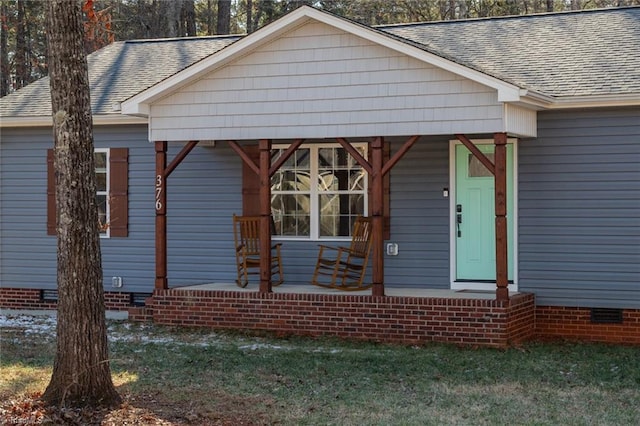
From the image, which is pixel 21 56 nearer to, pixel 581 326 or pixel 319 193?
pixel 319 193

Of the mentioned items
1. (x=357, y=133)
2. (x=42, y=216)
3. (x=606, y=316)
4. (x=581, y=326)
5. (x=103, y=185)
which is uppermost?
(x=357, y=133)

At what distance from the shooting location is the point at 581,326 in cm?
1142

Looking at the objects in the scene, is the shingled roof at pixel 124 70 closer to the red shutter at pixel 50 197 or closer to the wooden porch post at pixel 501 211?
the red shutter at pixel 50 197

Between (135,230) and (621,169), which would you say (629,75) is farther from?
(135,230)

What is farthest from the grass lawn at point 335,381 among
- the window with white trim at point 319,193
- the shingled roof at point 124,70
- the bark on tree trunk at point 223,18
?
the bark on tree trunk at point 223,18

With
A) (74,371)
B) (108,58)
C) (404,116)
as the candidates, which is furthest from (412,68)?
(108,58)

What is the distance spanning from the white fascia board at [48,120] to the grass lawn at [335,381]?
325 cm

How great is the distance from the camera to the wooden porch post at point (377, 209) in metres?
11.1

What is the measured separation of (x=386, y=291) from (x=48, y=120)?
553 centimetres

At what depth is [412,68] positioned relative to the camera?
35.8ft

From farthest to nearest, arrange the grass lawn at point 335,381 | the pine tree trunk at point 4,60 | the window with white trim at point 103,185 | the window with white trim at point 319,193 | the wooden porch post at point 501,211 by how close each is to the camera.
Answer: the pine tree trunk at point 4,60, the window with white trim at point 103,185, the window with white trim at point 319,193, the wooden porch post at point 501,211, the grass lawn at point 335,381

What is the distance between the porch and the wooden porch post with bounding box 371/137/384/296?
0.29 metres

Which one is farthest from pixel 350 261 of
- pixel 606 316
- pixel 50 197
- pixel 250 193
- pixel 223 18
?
pixel 223 18

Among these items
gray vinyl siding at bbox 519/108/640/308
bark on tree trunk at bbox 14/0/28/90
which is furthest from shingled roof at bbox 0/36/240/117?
bark on tree trunk at bbox 14/0/28/90
